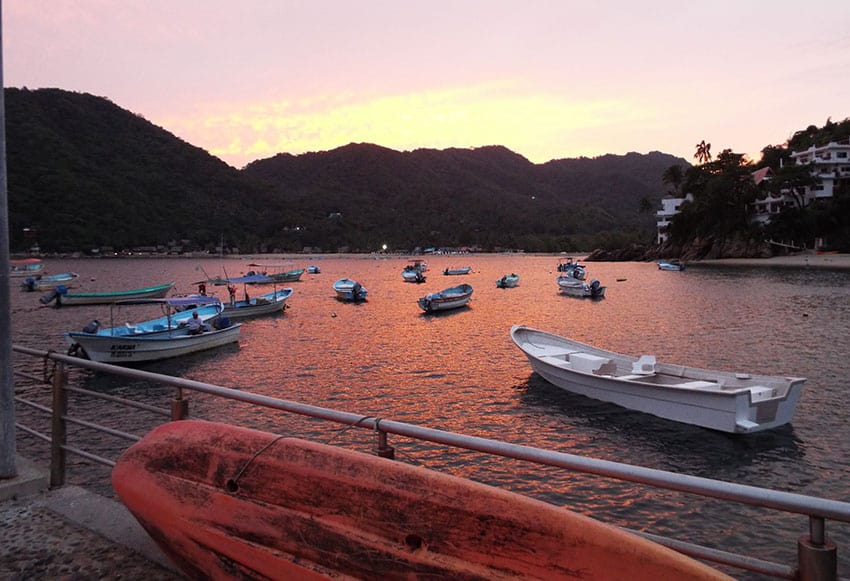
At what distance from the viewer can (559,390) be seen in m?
19.4

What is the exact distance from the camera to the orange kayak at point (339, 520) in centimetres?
265

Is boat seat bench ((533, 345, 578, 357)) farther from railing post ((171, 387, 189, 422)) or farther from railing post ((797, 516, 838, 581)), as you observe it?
railing post ((797, 516, 838, 581))

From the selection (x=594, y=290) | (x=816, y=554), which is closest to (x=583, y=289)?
(x=594, y=290)

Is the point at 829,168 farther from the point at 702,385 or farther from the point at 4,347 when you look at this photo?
the point at 4,347

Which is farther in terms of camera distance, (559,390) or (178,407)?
(559,390)

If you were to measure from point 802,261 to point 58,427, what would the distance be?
111 meters

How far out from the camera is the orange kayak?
2.65 meters

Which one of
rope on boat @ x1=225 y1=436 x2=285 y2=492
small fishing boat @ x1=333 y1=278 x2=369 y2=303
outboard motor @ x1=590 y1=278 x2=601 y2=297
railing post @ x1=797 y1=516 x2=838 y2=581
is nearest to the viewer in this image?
railing post @ x1=797 y1=516 x2=838 y2=581

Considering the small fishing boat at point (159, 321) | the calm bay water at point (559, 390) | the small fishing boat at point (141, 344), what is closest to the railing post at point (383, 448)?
the calm bay water at point (559, 390)

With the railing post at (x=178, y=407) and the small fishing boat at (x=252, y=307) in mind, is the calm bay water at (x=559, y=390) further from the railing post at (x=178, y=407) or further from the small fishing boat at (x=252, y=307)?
the railing post at (x=178, y=407)

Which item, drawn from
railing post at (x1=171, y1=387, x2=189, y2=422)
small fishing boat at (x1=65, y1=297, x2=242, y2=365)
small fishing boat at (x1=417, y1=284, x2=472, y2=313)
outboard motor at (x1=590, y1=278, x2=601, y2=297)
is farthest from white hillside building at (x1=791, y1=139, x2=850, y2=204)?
railing post at (x1=171, y1=387, x2=189, y2=422)

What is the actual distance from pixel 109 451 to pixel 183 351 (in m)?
13.4

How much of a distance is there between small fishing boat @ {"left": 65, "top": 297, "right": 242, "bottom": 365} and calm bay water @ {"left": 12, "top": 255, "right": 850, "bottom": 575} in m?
0.83

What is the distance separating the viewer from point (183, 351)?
27031mm
